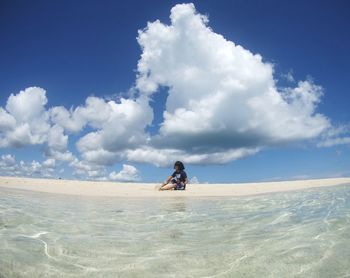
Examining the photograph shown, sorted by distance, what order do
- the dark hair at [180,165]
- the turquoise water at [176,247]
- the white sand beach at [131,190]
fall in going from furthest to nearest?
the dark hair at [180,165] < the white sand beach at [131,190] < the turquoise water at [176,247]

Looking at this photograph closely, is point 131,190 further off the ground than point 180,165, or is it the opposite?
point 180,165

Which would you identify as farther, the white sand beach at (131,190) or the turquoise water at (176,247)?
the white sand beach at (131,190)

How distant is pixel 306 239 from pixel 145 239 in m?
2.34

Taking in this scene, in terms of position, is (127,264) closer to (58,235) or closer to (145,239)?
(145,239)

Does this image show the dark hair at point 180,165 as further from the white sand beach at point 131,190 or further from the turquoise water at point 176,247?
the turquoise water at point 176,247

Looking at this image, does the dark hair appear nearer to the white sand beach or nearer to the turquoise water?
the white sand beach

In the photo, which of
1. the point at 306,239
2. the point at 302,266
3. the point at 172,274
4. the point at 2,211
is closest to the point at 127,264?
the point at 172,274

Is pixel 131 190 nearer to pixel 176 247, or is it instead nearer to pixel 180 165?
pixel 180 165

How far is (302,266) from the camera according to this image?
3219 millimetres

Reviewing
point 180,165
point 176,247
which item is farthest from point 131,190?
point 176,247

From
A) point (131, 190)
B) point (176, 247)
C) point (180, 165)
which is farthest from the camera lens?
point (180, 165)

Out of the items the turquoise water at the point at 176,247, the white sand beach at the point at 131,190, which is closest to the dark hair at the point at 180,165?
the white sand beach at the point at 131,190

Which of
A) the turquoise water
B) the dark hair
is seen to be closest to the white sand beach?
the dark hair

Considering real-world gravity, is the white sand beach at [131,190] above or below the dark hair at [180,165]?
below
